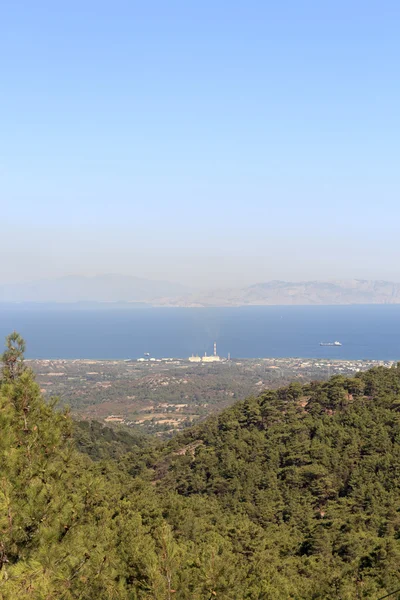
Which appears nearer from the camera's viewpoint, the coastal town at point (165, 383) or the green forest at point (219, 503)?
the green forest at point (219, 503)

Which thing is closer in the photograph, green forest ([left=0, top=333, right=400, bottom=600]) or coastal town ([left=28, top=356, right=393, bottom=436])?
green forest ([left=0, top=333, right=400, bottom=600])

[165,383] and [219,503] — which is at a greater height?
[219,503]

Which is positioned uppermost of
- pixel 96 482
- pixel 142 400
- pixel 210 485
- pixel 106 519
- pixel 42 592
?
pixel 42 592

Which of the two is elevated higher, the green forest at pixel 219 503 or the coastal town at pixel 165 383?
the green forest at pixel 219 503

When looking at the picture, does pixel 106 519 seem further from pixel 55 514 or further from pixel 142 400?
pixel 142 400

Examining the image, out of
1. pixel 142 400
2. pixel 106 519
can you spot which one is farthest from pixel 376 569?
pixel 142 400

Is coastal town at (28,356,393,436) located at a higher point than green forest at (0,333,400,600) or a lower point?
lower

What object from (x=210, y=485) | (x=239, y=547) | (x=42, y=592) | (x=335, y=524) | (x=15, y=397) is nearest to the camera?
(x=42, y=592)

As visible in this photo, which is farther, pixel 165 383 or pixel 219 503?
pixel 165 383
